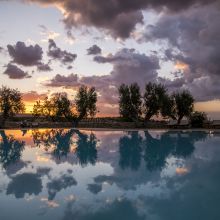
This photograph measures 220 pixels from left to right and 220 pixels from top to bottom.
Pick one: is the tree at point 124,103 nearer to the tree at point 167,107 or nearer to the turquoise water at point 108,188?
the tree at point 167,107

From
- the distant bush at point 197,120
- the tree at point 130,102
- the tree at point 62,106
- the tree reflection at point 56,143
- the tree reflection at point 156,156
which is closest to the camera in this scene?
the tree reflection at point 156,156

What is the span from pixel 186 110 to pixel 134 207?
4233 centimetres

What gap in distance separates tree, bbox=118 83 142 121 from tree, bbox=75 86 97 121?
240 inches

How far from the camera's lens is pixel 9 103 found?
164ft

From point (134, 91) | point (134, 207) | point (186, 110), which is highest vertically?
point (134, 91)

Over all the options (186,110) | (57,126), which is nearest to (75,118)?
(57,126)

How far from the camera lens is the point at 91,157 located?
18.0 meters

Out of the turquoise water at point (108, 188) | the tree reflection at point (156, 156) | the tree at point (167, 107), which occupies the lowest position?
the turquoise water at point (108, 188)

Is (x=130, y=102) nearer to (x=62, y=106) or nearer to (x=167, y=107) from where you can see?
(x=167, y=107)

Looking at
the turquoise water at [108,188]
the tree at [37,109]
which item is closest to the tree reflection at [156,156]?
the turquoise water at [108,188]

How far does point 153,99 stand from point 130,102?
12.6 ft

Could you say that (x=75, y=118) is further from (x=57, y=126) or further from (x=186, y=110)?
(x=186, y=110)

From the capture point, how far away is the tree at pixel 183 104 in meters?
48.5

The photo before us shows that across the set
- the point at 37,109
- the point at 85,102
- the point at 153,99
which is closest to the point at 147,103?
the point at 153,99
